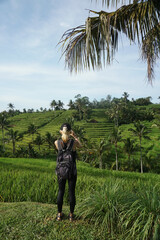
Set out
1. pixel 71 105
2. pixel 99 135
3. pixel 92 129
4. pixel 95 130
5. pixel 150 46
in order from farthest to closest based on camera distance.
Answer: pixel 71 105 → pixel 92 129 → pixel 95 130 → pixel 99 135 → pixel 150 46

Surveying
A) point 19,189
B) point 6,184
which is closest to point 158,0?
point 19,189

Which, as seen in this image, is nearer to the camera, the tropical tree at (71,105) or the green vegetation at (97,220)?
the green vegetation at (97,220)

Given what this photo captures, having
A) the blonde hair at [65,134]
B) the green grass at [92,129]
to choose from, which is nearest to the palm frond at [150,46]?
the blonde hair at [65,134]

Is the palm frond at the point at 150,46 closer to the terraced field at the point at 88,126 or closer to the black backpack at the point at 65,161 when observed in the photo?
the black backpack at the point at 65,161

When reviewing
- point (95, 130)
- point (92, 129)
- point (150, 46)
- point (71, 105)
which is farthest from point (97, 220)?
point (71, 105)

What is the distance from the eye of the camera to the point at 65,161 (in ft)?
11.2

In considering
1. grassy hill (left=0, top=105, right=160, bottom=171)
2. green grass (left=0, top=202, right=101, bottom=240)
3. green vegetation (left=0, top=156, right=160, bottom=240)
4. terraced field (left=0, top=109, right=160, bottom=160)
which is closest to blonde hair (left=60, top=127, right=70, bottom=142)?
green vegetation (left=0, top=156, right=160, bottom=240)

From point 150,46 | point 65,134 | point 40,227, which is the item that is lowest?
point 40,227

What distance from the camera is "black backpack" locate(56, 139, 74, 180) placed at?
333 cm

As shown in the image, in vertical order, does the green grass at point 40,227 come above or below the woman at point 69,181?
below

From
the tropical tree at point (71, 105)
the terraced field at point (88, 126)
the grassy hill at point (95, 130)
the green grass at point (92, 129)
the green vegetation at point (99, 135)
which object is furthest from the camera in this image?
the tropical tree at point (71, 105)

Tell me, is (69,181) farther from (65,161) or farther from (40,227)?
(40,227)

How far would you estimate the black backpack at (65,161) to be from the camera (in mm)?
3326

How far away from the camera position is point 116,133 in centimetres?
3903
